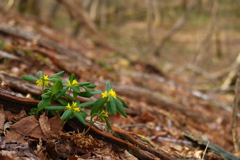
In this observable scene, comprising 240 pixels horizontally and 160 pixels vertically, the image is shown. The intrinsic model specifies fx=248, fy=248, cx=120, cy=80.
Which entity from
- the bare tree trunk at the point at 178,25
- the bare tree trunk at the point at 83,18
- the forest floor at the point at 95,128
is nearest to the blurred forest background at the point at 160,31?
the bare tree trunk at the point at 178,25

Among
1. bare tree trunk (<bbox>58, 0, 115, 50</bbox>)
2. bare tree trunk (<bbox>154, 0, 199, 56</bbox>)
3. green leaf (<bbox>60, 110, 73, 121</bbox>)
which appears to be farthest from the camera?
bare tree trunk (<bbox>154, 0, 199, 56</bbox>)

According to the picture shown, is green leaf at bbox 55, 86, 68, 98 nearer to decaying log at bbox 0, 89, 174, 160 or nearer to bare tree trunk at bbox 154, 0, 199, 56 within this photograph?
decaying log at bbox 0, 89, 174, 160

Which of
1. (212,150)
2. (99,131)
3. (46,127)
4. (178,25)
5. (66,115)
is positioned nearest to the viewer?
(66,115)

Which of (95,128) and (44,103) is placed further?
(95,128)

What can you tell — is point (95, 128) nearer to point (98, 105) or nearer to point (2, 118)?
Result: point (98, 105)

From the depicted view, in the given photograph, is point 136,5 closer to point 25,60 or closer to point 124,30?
point 124,30

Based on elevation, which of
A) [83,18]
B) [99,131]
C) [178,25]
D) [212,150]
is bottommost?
[212,150]

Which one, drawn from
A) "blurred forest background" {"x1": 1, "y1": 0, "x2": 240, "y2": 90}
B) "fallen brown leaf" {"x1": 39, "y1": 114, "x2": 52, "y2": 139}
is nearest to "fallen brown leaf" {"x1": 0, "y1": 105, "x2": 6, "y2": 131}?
"fallen brown leaf" {"x1": 39, "y1": 114, "x2": 52, "y2": 139}

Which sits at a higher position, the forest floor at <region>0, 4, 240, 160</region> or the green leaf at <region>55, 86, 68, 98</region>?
the green leaf at <region>55, 86, 68, 98</region>

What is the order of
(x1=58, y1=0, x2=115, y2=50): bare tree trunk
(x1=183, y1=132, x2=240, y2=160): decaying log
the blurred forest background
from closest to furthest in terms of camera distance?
1. (x1=183, y1=132, x2=240, y2=160): decaying log
2. (x1=58, y1=0, x2=115, y2=50): bare tree trunk
3. the blurred forest background

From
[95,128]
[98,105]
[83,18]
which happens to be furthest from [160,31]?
[98,105]

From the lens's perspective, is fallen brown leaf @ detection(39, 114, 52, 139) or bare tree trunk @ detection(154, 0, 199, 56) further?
bare tree trunk @ detection(154, 0, 199, 56)

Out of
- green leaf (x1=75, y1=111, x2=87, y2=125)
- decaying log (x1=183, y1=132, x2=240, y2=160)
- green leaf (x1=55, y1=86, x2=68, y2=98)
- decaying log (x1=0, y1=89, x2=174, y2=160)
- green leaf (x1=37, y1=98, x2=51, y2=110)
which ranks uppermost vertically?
green leaf (x1=55, y1=86, x2=68, y2=98)

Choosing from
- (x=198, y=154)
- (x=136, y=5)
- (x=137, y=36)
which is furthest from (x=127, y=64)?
(x=136, y=5)
